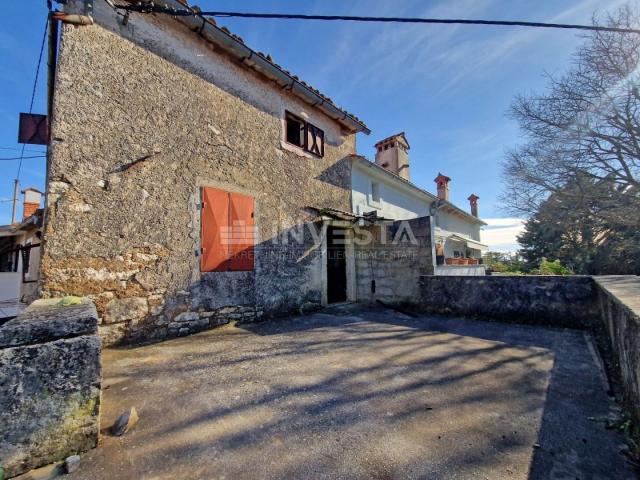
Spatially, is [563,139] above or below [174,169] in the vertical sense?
above

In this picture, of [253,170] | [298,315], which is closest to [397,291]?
[298,315]

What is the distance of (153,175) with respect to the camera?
4742mm

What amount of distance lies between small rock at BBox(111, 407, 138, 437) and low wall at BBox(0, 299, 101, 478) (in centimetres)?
19

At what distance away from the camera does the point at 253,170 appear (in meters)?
6.22

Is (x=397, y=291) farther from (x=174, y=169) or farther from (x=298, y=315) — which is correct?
(x=174, y=169)

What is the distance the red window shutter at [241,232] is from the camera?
5664 millimetres

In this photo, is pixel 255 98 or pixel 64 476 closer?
pixel 64 476

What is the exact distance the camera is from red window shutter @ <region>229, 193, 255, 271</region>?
5.66 metres

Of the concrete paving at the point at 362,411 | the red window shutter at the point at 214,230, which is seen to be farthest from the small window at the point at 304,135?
the concrete paving at the point at 362,411

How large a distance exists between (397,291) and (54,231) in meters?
6.73

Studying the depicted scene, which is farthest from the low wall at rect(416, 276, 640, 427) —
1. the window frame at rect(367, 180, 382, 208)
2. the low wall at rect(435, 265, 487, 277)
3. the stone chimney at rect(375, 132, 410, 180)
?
the stone chimney at rect(375, 132, 410, 180)

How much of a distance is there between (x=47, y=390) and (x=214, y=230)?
3853 millimetres

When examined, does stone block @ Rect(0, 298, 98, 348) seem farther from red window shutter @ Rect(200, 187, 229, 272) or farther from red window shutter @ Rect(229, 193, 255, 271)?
red window shutter @ Rect(229, 193, 255, 271)

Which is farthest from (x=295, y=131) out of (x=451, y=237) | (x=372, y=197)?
(x=451, y=237)
